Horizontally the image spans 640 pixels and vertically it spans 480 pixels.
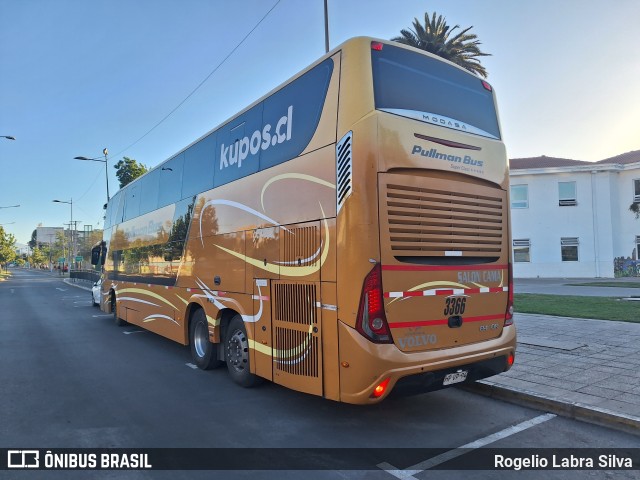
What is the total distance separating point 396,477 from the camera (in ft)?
12.5

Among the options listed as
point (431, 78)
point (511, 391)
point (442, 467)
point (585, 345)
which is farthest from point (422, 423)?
point (585, 345)

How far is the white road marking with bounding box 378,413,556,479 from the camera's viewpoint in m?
3.90

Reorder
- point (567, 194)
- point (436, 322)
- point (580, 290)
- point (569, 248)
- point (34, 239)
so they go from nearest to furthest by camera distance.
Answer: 1. point (436, 322)
2. point (580, 290)
3. point (569, 248)
4. point (567, 194)
5. point (34, 239)

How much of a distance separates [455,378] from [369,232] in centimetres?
193

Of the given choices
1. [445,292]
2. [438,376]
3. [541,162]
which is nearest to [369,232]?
[445,292]

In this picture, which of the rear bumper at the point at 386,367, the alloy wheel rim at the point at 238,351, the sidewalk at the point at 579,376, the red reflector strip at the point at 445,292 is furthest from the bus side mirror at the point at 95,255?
the red reflector strip at the point at 445,292

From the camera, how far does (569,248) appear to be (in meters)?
31.2

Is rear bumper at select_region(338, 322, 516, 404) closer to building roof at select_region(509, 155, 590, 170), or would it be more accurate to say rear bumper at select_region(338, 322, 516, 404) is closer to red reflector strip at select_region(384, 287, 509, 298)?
red reflector strip at select_region(384, 287, 509, 298)

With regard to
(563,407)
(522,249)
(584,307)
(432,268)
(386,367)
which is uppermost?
(522,249)

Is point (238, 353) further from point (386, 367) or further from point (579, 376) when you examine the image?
A: point (579, 376)

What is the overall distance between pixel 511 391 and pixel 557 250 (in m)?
29.5

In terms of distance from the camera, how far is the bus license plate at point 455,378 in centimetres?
472

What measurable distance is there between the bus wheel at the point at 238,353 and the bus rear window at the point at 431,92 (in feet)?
12.3

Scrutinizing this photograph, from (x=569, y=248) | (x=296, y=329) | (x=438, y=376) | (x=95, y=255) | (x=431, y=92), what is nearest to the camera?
(x=438, y=376)
